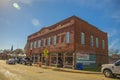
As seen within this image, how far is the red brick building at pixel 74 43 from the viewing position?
31.0 metres

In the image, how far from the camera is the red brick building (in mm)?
31031

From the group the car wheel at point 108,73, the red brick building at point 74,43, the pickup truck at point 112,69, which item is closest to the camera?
the pickup truck at point 112,69

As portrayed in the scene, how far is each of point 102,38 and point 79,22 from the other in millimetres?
11287

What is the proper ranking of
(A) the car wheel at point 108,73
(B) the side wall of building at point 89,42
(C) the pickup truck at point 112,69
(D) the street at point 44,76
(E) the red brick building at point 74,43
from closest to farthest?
1. (D) the street at point 44,76
2. (C) the pickup truck at point 112,69
3. (A) the car wheel at point 108,73
4. (E) the red brick building at point 74,43
5. (B) the side wall of building at point 89,42

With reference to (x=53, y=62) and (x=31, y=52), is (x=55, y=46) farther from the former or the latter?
(x=31, y=52)

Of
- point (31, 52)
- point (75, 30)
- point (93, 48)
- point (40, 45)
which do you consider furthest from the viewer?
point (31, 52)

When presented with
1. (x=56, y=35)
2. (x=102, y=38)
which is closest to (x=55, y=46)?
(x=56, y=35)

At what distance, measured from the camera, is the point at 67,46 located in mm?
32125

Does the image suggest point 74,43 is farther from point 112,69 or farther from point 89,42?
point 112,69

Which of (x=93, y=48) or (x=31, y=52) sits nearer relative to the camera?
(x=93, y=48)

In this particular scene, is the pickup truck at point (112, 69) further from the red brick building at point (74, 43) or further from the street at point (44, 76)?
the red brick building at point (74, 43)

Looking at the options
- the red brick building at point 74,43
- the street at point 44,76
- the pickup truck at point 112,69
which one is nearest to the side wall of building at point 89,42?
the red brick building at point 74,43

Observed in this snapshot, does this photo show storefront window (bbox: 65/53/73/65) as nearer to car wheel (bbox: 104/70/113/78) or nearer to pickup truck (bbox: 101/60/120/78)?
pickup truck (bbox: 101/60/120/78)

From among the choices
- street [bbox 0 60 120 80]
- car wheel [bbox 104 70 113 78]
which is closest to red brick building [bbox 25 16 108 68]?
street [bbox 0 60 120 80]
